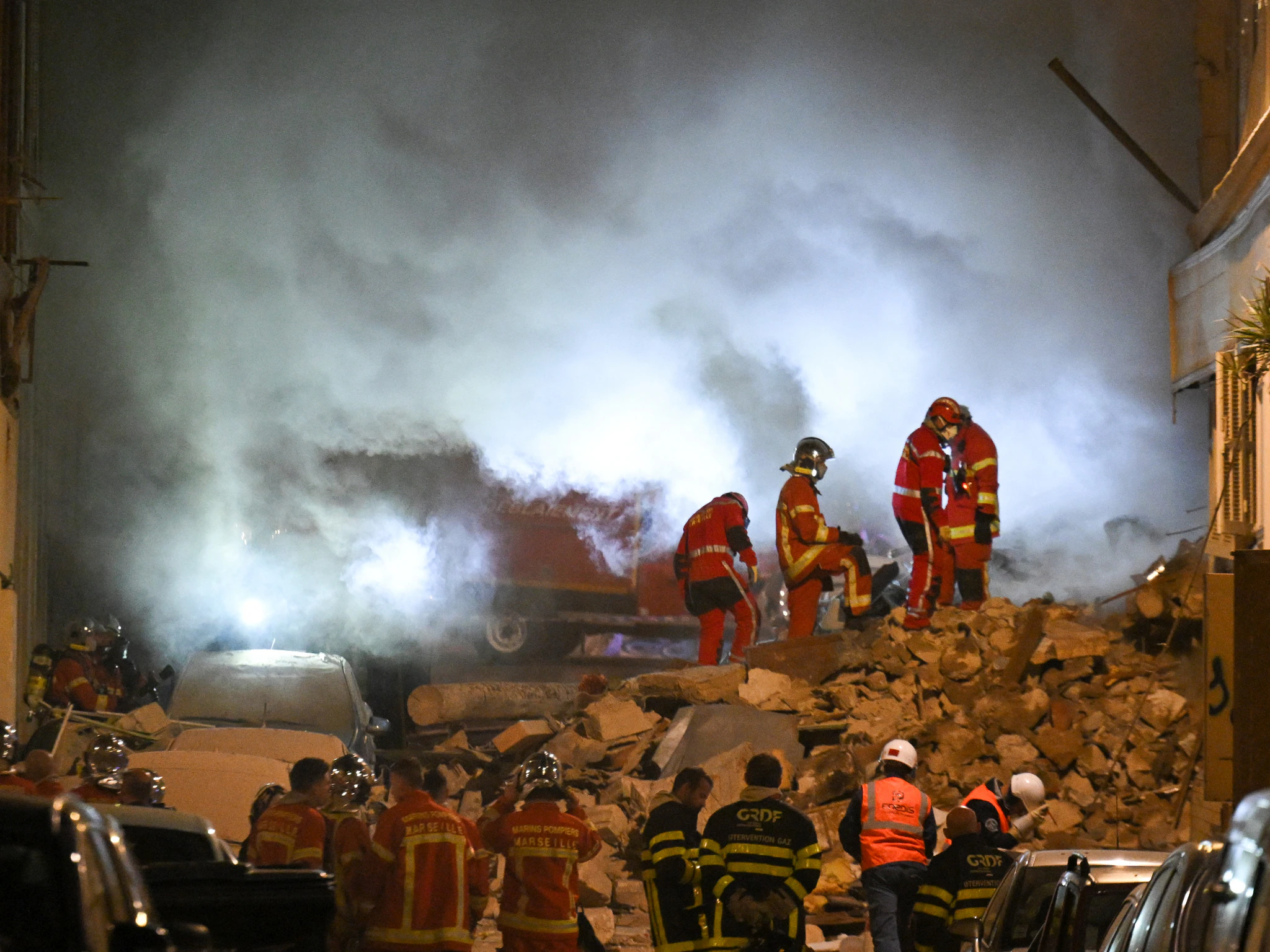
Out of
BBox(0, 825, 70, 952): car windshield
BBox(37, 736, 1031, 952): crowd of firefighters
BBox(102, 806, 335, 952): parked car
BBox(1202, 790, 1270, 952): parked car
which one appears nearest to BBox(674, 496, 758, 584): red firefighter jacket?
BBox(37, 736, 1031, 952): crowd of firefighters

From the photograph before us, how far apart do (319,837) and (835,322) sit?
1390 cm

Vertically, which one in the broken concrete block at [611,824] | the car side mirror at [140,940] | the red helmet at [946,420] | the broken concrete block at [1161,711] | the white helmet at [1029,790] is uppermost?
the red helmet at [946,420]

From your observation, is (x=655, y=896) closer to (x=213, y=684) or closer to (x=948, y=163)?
Answer: (x=213, y=684)

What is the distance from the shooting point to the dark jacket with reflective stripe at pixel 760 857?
5805 millimetres

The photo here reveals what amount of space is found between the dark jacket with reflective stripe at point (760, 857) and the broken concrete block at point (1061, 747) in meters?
4.75

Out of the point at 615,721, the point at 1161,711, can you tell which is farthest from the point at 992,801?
the point at 615,721

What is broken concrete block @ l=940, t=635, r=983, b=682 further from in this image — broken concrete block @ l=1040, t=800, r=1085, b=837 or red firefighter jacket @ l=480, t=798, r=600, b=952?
red firefighter jacket @ l=480, t=798, r=600, b=952

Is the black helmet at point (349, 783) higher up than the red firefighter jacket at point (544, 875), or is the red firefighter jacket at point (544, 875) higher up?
the black helmet at point (349, 783)

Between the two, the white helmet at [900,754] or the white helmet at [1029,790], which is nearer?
the white helmet at [900,754]

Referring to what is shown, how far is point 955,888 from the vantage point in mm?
6227

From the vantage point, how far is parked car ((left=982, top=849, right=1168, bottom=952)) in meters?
5.49

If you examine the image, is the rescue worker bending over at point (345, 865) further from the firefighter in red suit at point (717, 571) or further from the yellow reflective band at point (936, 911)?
the firefighter in red suit at point (717, 571)

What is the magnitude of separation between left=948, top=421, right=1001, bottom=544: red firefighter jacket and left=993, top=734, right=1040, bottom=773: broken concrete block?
Answer: 181 centimetres

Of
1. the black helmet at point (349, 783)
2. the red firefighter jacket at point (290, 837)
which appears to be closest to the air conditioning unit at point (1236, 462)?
the black helmet at point (349, 783)
